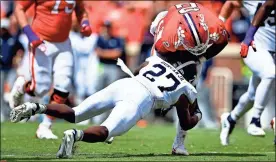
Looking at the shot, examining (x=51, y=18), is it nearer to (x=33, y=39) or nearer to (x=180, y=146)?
(x=33, y=39)

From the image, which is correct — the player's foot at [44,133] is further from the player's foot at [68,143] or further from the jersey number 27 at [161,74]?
the player's foot at [68,143]

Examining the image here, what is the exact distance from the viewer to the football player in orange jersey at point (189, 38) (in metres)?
8.55

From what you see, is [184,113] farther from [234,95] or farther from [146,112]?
[234,95]

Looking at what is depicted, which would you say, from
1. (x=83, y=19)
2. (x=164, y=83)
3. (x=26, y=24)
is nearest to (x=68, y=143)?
(x=164, y=83)

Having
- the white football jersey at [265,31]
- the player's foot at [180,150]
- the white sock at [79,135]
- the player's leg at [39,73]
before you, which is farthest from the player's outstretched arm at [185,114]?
the player's leg at [39,73]

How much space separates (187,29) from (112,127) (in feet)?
4.15

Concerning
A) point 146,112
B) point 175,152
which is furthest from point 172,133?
point 146,112

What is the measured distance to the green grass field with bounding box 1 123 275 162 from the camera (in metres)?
8.59

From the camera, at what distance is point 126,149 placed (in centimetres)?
998

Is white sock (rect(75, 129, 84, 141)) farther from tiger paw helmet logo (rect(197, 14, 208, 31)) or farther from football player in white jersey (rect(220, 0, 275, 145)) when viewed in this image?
football player in white jersey (rect(220, 0, 275, 145))

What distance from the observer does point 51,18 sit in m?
11.3

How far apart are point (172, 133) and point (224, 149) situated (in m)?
3.63

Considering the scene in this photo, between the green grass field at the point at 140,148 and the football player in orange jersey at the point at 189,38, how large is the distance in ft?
2.03

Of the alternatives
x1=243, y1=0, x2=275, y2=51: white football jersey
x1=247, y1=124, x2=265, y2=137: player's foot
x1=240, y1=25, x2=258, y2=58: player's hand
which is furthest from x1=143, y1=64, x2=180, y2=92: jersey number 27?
x1=243, y1=0, x2=275, y2=51: white football jersey
